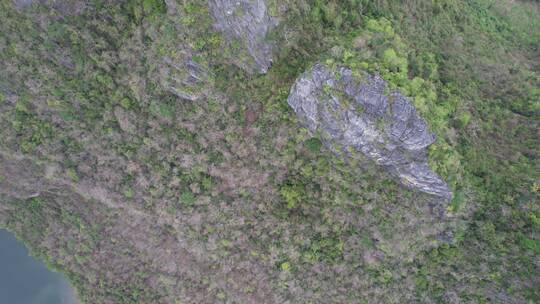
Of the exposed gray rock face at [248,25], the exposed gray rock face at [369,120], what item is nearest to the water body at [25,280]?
the exposed gray rock face at [248,25]

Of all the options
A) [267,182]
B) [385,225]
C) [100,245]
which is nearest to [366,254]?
[385,225]

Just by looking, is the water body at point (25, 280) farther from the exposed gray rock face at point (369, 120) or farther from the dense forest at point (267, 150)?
the exposed gray rock face at point (369, 120)

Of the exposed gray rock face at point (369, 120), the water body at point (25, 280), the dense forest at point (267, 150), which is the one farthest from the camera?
the water body at point (25, 280)

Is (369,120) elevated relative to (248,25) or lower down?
lower down

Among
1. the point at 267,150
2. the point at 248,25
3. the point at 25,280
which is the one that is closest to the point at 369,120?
the point at 267,150

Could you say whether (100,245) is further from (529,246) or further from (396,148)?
(529,246)

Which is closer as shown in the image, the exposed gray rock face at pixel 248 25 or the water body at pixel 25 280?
the exposed gray rock face at pixel 248 25

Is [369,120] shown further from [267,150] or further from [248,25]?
[248,25]
